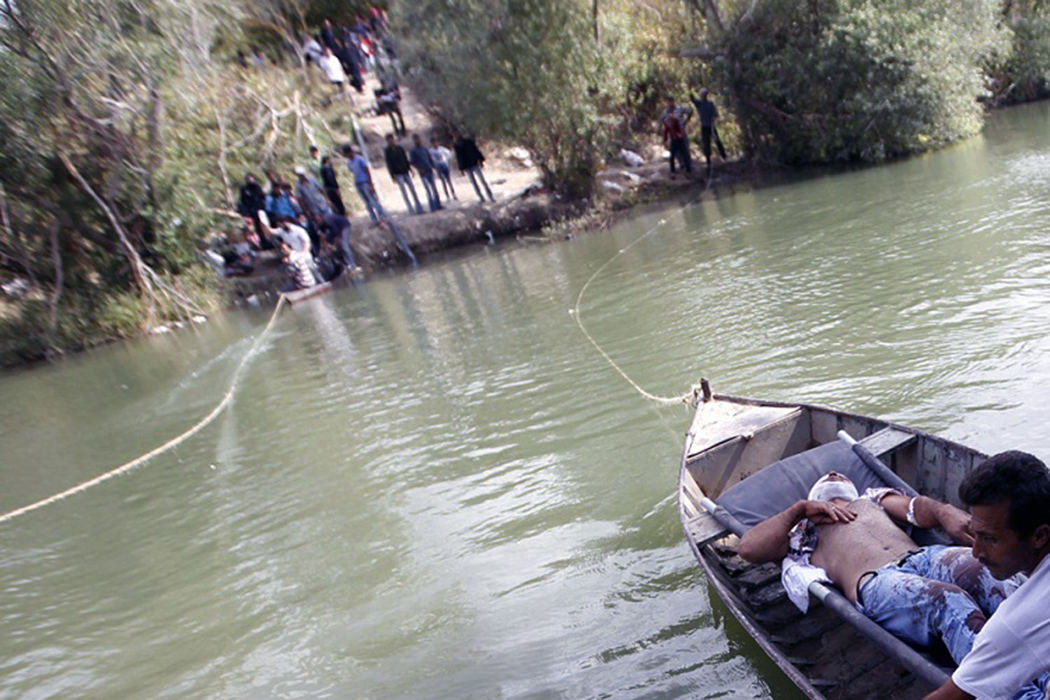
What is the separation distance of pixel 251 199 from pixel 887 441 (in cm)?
1777

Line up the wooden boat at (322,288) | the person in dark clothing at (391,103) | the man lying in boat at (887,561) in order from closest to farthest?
the man lying in boat at (887,561), the wooden boat at (322,288), the person in dark clothing at (391,103)

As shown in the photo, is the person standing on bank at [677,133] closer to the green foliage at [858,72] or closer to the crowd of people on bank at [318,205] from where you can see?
the green foliage at [858,72]

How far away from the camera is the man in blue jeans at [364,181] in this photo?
752 inches

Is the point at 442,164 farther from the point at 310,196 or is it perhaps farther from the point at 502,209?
the point at 310,196

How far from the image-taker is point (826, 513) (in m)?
4.08

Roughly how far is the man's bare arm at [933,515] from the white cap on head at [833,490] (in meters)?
0.18

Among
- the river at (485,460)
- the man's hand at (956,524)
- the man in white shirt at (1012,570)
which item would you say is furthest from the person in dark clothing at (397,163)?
the man in white shirt at (1012,570)

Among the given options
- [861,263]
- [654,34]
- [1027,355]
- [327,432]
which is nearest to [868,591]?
[1027,355]

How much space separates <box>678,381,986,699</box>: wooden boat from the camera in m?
3.70

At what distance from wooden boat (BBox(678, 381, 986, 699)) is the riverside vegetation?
15.1m

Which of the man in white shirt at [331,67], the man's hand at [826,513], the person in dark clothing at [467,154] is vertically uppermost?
the man in white shirt at [331,67]

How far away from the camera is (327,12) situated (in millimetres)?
29469

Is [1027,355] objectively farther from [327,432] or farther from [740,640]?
[327,432]

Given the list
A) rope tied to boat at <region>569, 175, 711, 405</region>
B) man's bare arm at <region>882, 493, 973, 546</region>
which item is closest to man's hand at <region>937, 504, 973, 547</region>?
man's bare arm at <region>882, 493, 973, 546</region>
